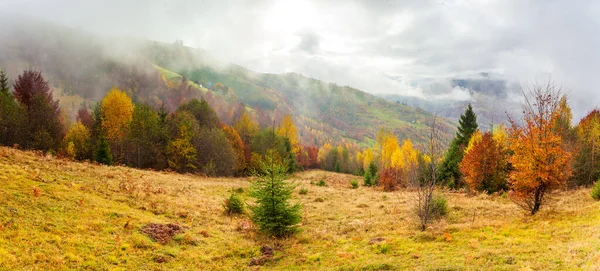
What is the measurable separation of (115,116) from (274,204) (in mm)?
51157

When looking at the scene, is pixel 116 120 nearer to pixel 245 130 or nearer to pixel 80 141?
pixel 80 141

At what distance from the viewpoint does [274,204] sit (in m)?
20.6

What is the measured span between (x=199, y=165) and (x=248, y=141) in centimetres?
2924

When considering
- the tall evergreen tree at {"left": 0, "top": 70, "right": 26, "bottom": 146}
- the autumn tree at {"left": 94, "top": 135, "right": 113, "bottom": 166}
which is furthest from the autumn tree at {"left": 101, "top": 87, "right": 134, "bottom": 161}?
the tall evergreen tree at {"left": 0, "top": 70, "right": 26, "bottom": 146}

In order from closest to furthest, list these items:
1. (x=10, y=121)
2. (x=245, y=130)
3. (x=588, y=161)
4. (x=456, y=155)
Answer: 1. (x=588, y=161)
2. (x=10, y=121)
3. (x=456, y=155)
4. (x=245, y=130)

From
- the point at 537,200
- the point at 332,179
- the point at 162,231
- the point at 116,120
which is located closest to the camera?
the point at 162,231

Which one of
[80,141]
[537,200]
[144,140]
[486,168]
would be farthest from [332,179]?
[537,200]

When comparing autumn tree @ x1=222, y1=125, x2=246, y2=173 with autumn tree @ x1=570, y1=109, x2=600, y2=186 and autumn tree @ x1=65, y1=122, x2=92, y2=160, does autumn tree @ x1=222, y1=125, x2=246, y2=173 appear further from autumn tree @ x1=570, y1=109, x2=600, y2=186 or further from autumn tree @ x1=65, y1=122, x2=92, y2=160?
autumn tree @ x1=570, y1=109, x2=600, y2=186

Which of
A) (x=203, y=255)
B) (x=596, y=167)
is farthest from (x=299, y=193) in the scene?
(x=596, y=167)

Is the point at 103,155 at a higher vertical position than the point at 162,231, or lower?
higher

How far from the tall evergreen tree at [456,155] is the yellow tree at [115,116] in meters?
56.6

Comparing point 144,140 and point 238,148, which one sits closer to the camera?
point 144,140

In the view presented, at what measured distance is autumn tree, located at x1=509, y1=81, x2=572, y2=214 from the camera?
21.4 meters

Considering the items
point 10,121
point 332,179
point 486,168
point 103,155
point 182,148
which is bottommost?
point 332,179
